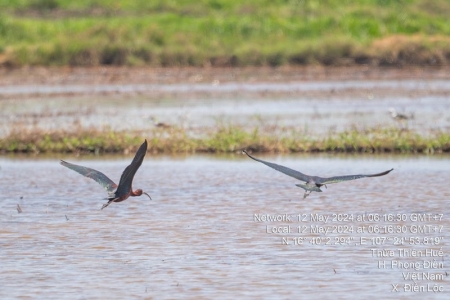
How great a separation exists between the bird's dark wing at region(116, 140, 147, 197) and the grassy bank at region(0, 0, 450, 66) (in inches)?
725

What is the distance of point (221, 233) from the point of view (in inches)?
338

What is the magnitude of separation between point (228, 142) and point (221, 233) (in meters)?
4.59

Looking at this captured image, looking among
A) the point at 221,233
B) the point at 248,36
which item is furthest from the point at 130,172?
the point at 248,36

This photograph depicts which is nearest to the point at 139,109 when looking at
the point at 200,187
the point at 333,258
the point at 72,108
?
the point at 72,108

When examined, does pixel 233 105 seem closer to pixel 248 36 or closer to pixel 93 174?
pixel 248 36

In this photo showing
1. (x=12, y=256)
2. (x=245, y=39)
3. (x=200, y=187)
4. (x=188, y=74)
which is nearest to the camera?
→ (x=12, y=256)

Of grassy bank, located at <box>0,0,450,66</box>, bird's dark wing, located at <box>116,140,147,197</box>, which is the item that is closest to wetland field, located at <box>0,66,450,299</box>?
bird's dark wing, located at <box>116,140,147,197</box>

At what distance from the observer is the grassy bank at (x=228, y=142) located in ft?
41.7

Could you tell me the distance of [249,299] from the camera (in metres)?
6.50

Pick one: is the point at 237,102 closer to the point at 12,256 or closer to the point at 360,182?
the point at 360,182

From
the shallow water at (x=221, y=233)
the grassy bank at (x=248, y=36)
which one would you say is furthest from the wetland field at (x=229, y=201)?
the grassy bank at (x=248, y=36)

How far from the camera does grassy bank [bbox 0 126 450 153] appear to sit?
12.7 metres

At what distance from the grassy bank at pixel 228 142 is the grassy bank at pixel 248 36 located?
37.7ft

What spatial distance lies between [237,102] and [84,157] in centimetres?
647
